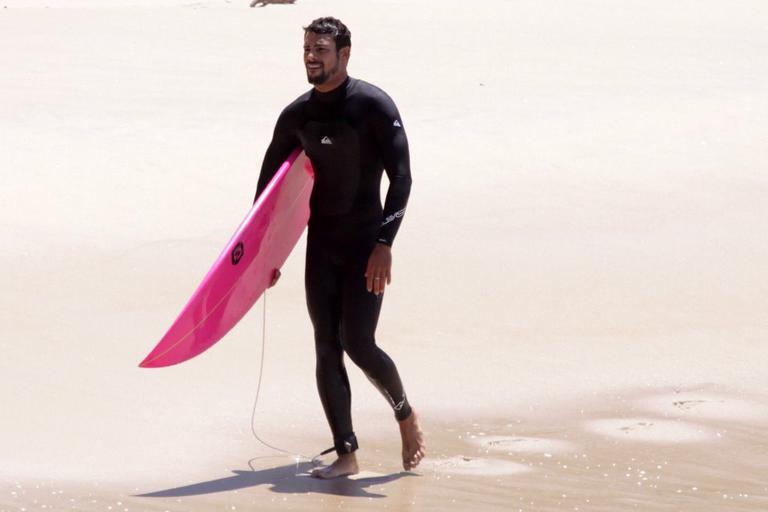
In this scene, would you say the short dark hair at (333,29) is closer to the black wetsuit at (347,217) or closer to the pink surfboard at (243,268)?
the black wetsuit at (347,217)

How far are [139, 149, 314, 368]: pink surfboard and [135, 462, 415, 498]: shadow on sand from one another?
0.48m

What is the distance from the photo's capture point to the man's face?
5.52 metres

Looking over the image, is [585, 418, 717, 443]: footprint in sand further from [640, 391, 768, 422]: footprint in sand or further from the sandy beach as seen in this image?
[640, 391, 768, 422]: footprint in sand

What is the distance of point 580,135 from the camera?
1176cm

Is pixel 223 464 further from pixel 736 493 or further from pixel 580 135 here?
pixel 580 135

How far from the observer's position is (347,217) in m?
5.70

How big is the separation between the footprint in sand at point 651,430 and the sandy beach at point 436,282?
0.08ft

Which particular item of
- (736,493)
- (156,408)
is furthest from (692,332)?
(156,408)

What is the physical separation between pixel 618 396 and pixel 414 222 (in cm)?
288

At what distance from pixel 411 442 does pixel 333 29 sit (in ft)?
5.01

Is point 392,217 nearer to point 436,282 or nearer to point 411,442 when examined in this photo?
point 411,442

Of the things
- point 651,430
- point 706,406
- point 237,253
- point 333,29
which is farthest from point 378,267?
point 706,406

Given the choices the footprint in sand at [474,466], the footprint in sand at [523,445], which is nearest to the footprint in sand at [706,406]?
the footprint in sand at [523,445]

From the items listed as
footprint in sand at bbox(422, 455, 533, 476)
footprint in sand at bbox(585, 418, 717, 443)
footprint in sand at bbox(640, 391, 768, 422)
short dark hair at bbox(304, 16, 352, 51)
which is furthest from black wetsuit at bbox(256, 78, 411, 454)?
footprint in sand at bbox(640, 391, 768, 422)
